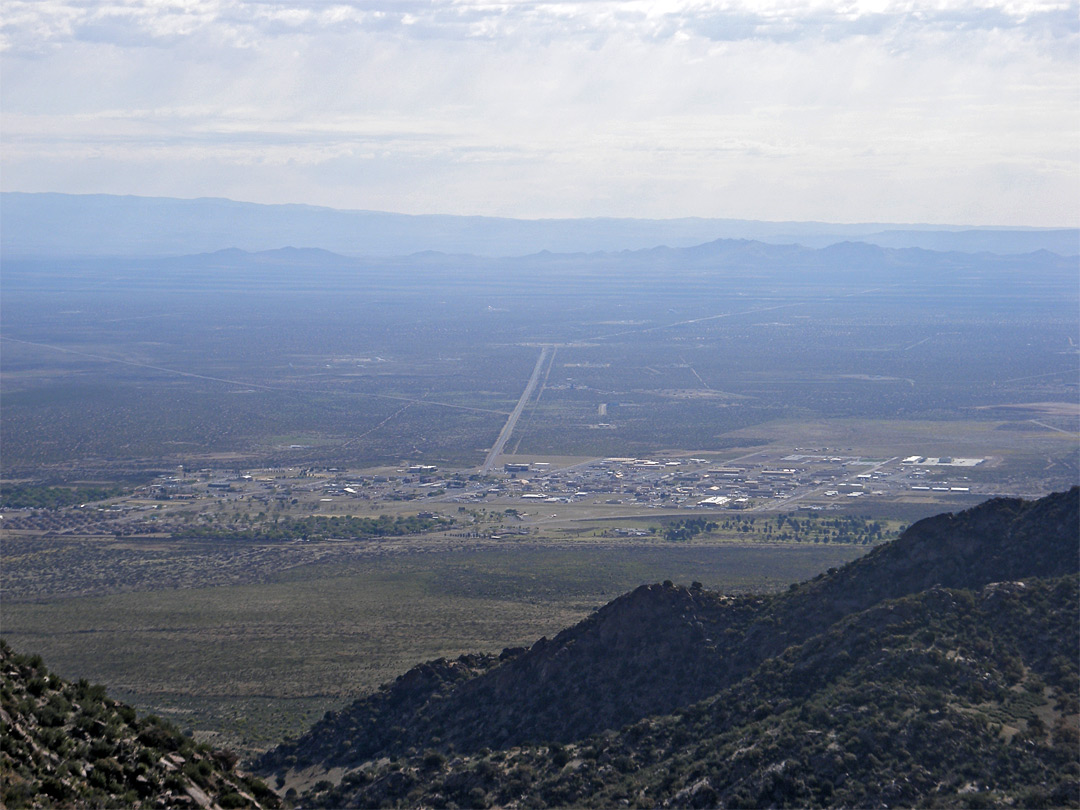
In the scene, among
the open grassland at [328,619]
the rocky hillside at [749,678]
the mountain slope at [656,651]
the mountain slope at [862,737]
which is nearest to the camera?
the mountain slope at [862,737]

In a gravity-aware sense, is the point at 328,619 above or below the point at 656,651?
below

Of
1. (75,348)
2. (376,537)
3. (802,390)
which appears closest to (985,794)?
(376,537)

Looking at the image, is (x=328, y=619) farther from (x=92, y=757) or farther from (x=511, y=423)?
(x=511, y=423)

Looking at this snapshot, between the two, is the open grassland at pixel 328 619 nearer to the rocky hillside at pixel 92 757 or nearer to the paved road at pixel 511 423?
the rocky hillside at pixel 92 757

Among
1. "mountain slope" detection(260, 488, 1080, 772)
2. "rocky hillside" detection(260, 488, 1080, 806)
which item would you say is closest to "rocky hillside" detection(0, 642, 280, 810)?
"rocky hillside" detection(260, 488, 1080, 806)

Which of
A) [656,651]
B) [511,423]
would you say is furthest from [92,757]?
[511,423]

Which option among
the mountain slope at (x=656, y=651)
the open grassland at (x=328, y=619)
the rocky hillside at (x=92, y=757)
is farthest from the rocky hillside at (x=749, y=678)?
the rocky hillside at (x=92, y=757)

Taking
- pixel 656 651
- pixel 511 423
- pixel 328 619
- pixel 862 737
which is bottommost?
pixel 328 619
